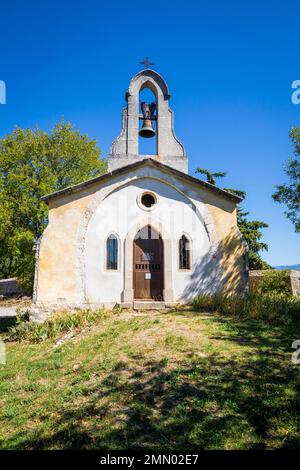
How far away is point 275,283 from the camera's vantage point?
16891 mm

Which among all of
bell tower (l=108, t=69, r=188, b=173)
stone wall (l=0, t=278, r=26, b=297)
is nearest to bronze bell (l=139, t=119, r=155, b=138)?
bell tower (l=108, t=69, r=188, b=173)

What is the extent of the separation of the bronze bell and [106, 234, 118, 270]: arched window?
15.3 ft

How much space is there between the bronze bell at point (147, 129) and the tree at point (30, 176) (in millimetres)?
8508

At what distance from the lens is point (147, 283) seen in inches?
480

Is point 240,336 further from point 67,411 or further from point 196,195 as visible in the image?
point 196,195

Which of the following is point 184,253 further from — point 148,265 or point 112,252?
point 112,252

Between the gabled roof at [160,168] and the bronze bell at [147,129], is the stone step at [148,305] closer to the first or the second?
the gabled roof at [160,168]

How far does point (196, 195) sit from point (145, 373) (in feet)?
27.1

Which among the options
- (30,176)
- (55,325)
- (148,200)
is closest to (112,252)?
(148,200)

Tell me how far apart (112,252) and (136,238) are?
1.09 meters

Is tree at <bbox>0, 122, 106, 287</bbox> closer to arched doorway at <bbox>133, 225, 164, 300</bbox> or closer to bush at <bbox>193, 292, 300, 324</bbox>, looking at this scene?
arched doorway at <bbox>133, 225, 164, 300</bbox>

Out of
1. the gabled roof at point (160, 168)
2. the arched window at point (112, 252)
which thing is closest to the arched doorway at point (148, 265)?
the arched window at point (112, 252)

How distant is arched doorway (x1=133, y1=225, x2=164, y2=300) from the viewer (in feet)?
39.8
